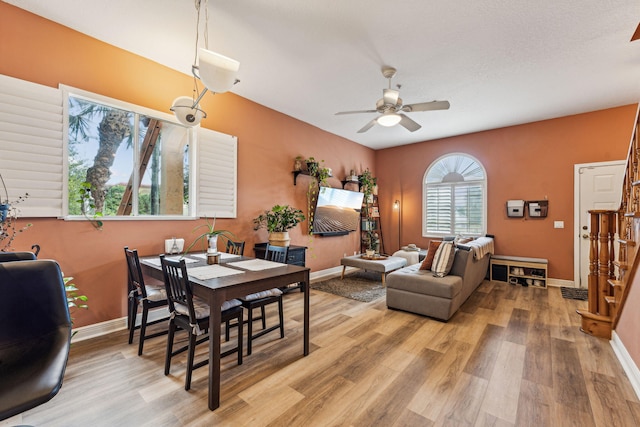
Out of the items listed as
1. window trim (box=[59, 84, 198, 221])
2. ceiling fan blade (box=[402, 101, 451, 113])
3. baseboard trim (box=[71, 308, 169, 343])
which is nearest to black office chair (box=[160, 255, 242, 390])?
baseboard trim (box=[71, 308, 169, 343])

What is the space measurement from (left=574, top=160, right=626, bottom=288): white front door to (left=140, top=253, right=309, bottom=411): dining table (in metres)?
4.92

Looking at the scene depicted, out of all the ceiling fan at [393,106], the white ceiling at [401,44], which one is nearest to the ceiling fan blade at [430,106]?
the ceiling fan at [393,106]

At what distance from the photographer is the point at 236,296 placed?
6.20 feet

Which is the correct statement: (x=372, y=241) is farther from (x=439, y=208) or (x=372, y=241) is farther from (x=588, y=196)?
(x=588, y=196)

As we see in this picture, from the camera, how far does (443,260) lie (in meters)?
3.49

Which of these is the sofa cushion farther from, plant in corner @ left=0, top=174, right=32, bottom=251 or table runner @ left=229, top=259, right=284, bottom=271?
plant in corner @ left=0, top=174, right=32, bottom=251

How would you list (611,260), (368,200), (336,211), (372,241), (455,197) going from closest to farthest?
1. (611,260)
2. (336,211)
3. (455,197)
4. (372,241)
5. (368,200)

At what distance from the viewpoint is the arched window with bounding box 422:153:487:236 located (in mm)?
5629

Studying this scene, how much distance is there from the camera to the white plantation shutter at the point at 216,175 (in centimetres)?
354

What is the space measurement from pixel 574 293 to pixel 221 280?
206 inches

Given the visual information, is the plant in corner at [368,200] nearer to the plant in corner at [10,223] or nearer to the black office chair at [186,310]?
the black office chair at [186,310]

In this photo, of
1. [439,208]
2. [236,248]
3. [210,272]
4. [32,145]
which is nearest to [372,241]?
[439,208]

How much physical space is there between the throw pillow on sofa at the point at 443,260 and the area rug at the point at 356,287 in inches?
39.9

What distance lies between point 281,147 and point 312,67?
1.64 m
